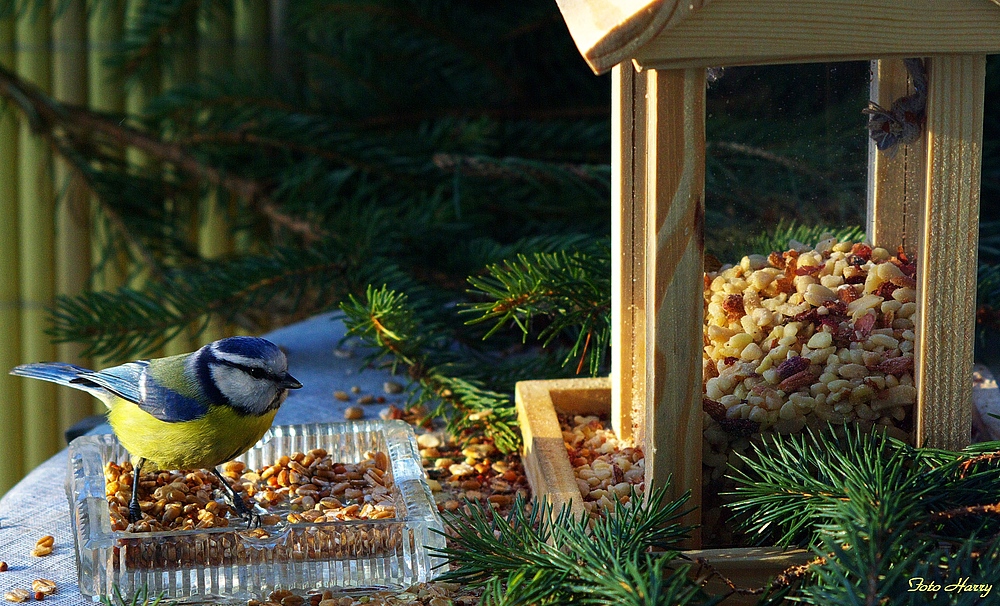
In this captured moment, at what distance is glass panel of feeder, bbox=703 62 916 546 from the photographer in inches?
26.9

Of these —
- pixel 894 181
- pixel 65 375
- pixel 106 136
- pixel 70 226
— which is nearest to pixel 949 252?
pixel 894 181

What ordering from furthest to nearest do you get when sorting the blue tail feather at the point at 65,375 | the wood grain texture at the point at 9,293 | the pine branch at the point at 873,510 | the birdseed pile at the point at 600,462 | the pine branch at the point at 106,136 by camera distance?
the wood grain texture at the point at 9,293, the pine branch at the point at 106,136, the blue tail feather at the point at 65,375, the birdseed pile at the point at 600,462, the pine branch at the point at 873,510

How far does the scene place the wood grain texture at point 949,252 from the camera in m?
0.64

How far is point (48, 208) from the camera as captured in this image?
6.03 ft

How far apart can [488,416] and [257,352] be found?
243 millimetres

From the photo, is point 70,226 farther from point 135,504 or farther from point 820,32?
point 820,32

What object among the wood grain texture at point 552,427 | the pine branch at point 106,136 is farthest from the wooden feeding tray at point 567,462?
the pine branch at point 106,136

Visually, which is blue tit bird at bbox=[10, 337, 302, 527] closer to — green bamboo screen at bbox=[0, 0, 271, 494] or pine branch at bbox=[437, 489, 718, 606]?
pine branch at bbox=[437, 489, 718, 606]

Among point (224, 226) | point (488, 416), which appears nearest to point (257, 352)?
point (488, 416)

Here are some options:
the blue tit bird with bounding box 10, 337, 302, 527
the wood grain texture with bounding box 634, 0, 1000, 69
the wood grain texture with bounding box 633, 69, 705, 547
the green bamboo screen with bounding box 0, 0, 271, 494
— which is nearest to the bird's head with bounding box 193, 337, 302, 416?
the blue tit bird with bounding box 10, 337, 302, 527

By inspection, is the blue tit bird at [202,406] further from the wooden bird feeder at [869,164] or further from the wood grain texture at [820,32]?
the wood grain texture at [820,32]

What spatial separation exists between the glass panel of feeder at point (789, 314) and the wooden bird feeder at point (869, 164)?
21 millimetres

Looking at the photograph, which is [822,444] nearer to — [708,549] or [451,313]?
[708,549]

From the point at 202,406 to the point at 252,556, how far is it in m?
0.14
